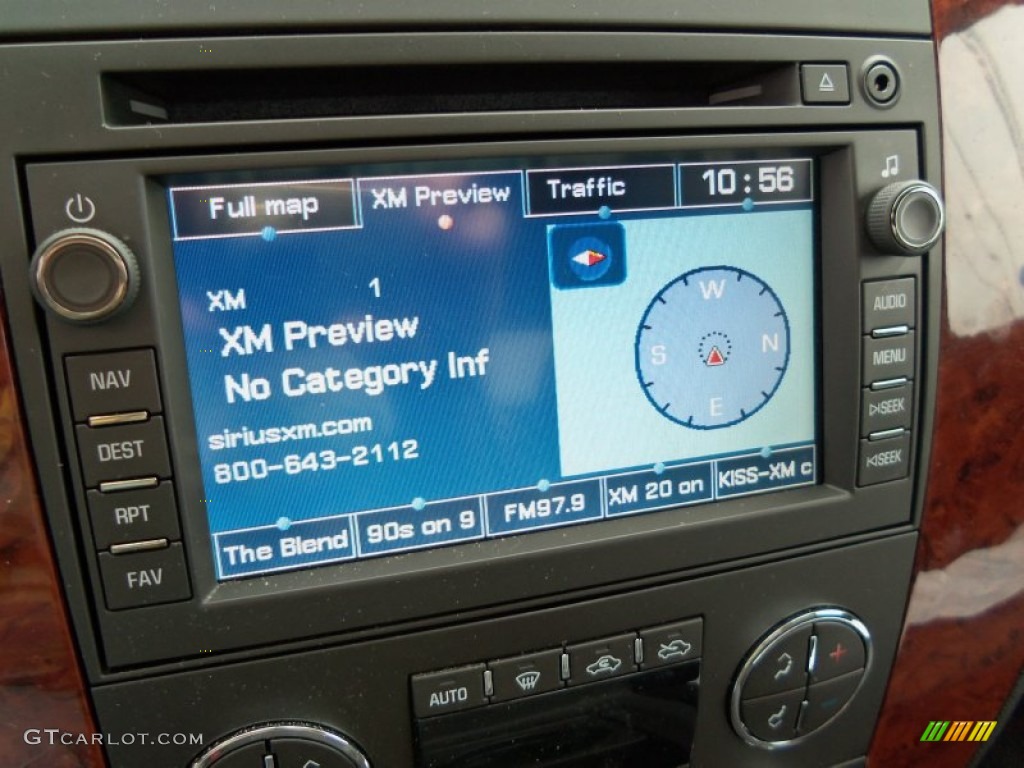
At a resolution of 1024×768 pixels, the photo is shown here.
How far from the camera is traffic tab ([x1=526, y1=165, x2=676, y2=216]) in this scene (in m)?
0.61

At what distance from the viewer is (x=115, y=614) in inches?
22.7

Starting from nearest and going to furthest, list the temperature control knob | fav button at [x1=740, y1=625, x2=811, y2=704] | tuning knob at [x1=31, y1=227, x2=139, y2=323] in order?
tuning knob at [x1=31, y1=227, x2=139, y2=323], the temperature control knob, fav button at [x1=740, y1=625, x2=811, y2=704]

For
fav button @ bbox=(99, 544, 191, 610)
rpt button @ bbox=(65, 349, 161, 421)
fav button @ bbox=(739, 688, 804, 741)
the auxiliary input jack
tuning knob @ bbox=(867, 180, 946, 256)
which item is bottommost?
fav button @ bbox=(739, 688, 804, 741)

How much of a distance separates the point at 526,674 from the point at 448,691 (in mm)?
67

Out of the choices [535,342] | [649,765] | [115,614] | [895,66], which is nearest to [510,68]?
[535,342]

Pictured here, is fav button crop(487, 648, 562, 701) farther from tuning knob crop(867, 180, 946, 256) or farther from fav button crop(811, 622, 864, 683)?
tuning knob crop(867, 180, 946, 256)

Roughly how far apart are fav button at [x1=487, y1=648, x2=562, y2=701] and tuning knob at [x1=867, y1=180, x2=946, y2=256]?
1.46 ft

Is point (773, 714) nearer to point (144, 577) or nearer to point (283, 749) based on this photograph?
point (283, 749)

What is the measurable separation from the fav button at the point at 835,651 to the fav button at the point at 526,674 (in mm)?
256

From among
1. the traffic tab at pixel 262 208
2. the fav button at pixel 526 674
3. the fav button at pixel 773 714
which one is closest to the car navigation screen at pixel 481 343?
the traffic tab at pixel 262 208

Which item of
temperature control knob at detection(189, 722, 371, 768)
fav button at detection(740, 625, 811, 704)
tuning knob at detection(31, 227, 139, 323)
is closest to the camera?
tuning knob at detection(31, 227, 139, 323)

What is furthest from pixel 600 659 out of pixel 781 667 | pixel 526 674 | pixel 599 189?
pixel 599 189

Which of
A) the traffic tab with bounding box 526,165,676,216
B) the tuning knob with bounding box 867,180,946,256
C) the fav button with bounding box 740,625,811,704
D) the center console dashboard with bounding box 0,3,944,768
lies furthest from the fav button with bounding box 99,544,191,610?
the tuning knob with bounding box 867,180,946,256

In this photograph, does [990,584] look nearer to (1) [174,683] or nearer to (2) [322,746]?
(2) [322,746]
